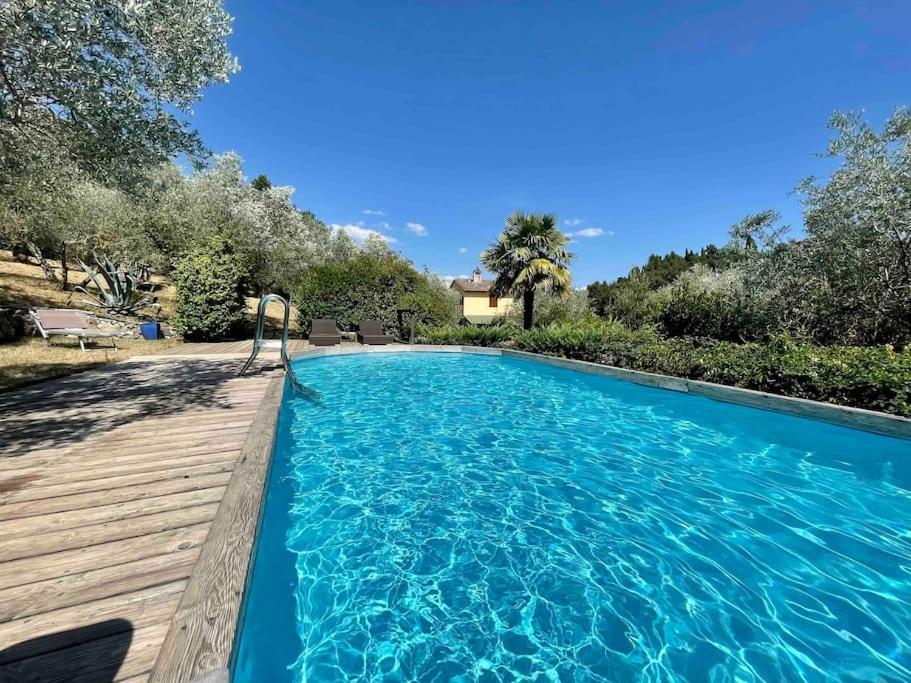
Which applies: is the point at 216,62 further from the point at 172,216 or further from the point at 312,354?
the point at 172,216

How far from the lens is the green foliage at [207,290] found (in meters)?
13.6

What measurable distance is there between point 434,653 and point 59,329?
12.7m

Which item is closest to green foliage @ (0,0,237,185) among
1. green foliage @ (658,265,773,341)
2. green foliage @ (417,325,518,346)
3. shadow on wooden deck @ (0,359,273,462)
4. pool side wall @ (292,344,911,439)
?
shadow on wooden deck @ (0,359,273,462)

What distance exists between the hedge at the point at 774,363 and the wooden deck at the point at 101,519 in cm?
993

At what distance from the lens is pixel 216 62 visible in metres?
5.38

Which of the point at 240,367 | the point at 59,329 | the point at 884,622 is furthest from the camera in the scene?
the point at 59,329

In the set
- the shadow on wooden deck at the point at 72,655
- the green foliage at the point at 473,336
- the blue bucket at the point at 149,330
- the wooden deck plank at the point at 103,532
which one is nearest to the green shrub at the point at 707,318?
the green foliage at the point at 473,336

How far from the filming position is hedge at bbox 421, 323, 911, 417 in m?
6.57

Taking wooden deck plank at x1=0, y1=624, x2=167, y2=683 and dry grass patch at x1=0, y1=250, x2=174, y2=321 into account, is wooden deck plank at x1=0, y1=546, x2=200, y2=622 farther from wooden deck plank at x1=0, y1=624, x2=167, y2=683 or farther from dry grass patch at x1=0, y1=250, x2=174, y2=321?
dry grass patch at x1=0, y1=250, x2=174, y2=321

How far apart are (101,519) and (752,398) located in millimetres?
10339

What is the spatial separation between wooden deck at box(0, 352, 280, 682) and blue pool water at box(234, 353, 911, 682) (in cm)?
69

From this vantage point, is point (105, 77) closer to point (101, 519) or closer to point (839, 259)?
point (101, 519)

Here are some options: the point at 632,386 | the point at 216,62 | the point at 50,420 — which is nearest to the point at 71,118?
the point at 216,62

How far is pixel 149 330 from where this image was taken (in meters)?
13.4
